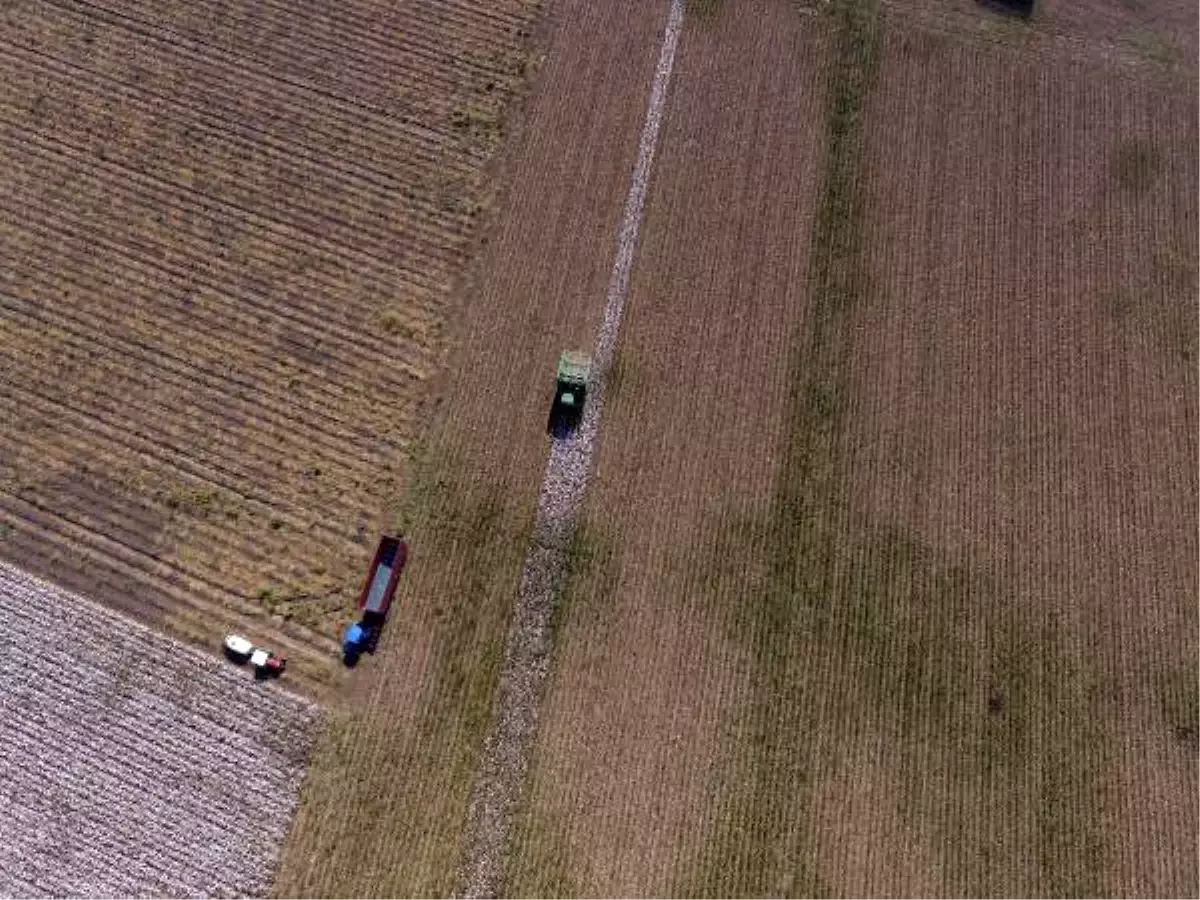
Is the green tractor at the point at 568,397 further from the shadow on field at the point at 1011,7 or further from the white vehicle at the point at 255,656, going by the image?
the shadow on field at the point at 1011,7

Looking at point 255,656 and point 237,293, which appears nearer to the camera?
point 255,656

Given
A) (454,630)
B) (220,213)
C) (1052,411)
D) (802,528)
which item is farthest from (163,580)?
(1052,411)

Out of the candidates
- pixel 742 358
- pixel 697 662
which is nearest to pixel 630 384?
pixel 742 358

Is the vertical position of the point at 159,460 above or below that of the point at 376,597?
above

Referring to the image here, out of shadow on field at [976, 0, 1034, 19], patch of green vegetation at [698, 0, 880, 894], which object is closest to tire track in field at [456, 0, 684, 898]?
patch of green vegetation at [698, 0, 880, 894]

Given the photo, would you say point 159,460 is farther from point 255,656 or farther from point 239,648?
point 255,656

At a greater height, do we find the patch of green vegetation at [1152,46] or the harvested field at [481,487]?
the patch of green vegetation at [1152,46]

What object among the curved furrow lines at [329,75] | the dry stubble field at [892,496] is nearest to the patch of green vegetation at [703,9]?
the dry stubble field at [892,496]
